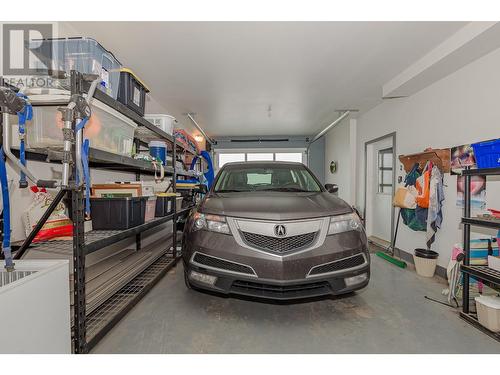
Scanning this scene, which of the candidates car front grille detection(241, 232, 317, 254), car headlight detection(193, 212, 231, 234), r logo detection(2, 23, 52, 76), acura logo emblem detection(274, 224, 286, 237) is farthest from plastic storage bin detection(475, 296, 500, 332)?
r logo detection(2, 23, 52, 76)

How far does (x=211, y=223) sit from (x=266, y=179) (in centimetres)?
117

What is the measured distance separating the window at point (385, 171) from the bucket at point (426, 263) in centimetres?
189

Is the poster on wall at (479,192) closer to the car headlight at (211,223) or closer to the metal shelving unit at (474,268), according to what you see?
the metal shelving unit at (474,268)

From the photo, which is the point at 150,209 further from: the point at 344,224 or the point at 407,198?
the point at 407,198

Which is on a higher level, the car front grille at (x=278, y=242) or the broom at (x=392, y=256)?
the car front grille at (x=278, y=242)

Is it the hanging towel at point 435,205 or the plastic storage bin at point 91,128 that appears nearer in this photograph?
the plastic storage bin at point 91,128

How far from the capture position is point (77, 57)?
1763mm

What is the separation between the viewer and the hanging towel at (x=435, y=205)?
306 cm

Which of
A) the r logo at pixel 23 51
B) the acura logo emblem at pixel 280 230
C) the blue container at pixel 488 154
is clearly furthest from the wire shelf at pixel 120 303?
the blue container at pixel 488 154

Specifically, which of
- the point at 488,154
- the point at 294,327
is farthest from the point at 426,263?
the point at 294,327

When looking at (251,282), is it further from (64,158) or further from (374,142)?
(374,142)

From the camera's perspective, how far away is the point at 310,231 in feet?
6.15

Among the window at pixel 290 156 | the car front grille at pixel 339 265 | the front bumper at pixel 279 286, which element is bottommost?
the front bumper at pixel 279 286

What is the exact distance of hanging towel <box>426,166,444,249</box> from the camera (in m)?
3.06
